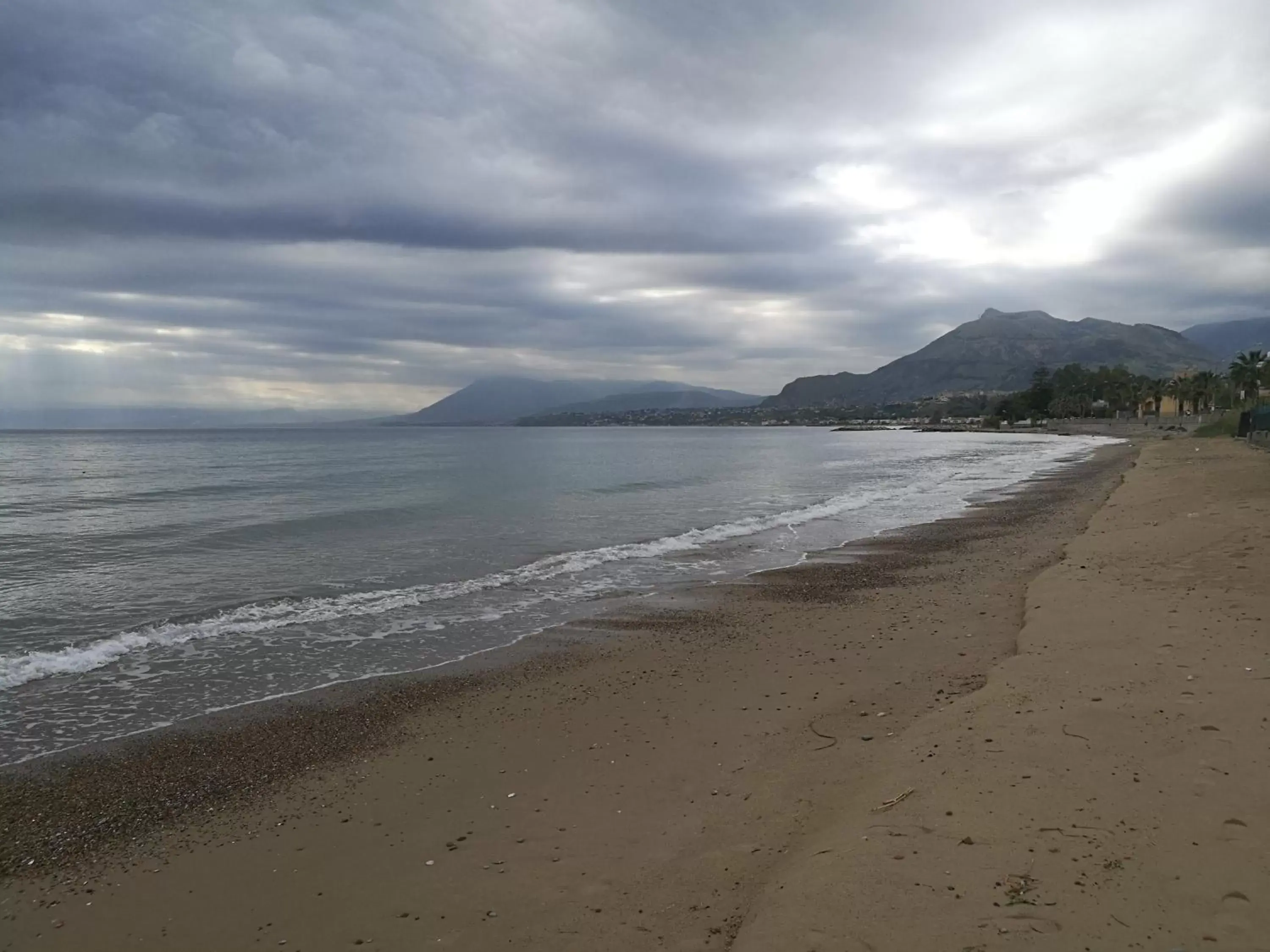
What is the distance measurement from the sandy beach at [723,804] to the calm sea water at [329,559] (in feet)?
6.46

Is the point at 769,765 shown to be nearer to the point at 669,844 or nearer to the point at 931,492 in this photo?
the point at 669,844

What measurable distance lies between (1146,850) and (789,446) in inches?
4092

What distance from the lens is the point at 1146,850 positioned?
4.28 metres

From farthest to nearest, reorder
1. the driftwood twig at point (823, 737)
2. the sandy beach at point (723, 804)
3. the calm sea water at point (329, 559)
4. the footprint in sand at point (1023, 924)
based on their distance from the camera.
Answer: the calm sea water at point (329, 559) → the driftwood twig at point (823, 737) → the sandy beach at point (723, 804) → the footprint in sand at point (1023, 924)

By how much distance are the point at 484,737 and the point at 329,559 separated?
13533 mm

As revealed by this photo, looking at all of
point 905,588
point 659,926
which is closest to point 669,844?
point 659,926

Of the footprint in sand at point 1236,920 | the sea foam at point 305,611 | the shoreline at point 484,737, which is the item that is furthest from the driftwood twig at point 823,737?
the sea foam at point 305,611

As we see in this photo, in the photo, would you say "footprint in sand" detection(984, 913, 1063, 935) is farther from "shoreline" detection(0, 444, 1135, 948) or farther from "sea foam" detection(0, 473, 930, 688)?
"sea foam" detection(0, 473, 930, 688)

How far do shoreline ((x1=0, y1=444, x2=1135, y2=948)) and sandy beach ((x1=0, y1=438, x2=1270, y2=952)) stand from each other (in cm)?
4

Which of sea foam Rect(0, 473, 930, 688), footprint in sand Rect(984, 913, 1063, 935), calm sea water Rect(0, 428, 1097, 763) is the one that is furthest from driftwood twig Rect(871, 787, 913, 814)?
sea foam Rect(0, 473, 930, 688)

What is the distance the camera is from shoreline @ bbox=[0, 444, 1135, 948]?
5.97 meters

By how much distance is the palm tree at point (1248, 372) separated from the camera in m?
86.0

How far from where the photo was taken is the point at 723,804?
595 cm

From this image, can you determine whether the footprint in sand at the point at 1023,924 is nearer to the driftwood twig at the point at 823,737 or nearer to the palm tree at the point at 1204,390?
the driftwood twig at the point at 823,737
